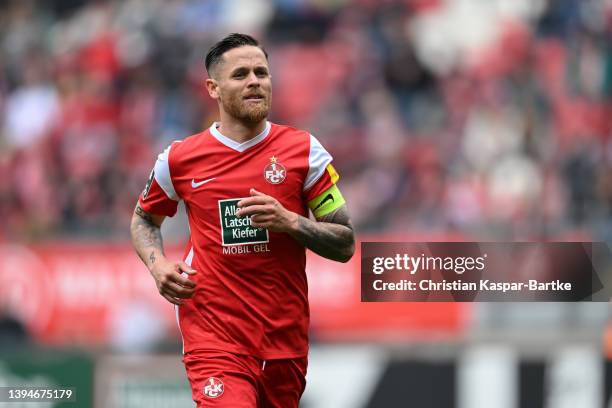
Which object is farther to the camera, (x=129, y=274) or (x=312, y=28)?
→ (x=312, y=28)

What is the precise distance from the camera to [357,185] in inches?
555

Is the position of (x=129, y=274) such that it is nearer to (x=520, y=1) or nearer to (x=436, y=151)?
(x=436, y=151)

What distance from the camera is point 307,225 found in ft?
18.3

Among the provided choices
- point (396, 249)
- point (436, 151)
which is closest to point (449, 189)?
point (436, 151)

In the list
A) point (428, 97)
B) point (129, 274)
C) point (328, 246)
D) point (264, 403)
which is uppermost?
point (428, 97)

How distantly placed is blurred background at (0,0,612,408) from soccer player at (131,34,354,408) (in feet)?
11.5

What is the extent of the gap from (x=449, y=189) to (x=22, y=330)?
4.68 metres

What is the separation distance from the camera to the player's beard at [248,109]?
5.75 m

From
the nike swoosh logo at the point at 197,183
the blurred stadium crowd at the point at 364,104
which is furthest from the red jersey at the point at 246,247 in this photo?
the blurred stadium crowd at the point at 364,104

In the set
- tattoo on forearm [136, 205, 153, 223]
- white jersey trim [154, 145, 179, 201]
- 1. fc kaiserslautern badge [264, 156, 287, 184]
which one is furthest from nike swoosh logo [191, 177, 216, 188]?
tattoo on forearm [136, 205, 153, 223]

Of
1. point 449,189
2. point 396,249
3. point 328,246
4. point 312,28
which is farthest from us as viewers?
point 312,28

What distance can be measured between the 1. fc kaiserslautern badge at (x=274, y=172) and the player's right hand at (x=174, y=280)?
531 mm

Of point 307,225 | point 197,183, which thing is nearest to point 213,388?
point 307,225

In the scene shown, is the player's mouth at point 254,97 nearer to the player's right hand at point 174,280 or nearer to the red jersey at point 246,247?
the red jersey at point 246,247
